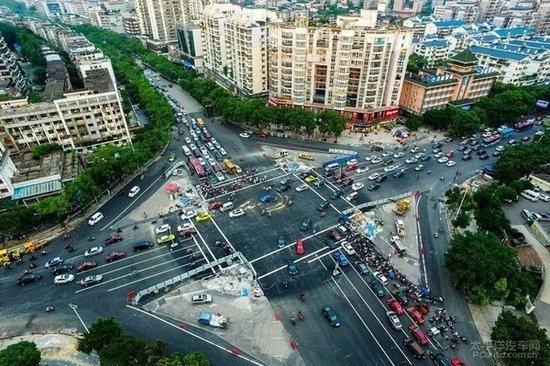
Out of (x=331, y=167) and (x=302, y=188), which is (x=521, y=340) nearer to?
(x=302, y=188)

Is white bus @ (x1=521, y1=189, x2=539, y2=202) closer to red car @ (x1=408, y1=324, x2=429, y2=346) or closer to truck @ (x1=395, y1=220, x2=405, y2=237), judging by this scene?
truck @ (x1=395, y1=220, x2=405, y2=237)

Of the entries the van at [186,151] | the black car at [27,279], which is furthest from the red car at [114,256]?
the van at [186,151]

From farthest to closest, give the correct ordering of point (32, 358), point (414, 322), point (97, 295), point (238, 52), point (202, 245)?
point (238, 52)
point (202, 245)
point (97, 295)
point (414, 322)
point (32, 358)

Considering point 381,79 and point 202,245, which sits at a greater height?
point 381,79

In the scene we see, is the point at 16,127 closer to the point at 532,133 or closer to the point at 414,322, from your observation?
the point at 414,322

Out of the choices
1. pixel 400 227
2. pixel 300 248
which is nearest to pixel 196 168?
pixel 300 248

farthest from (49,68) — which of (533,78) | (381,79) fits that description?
(533,78)
